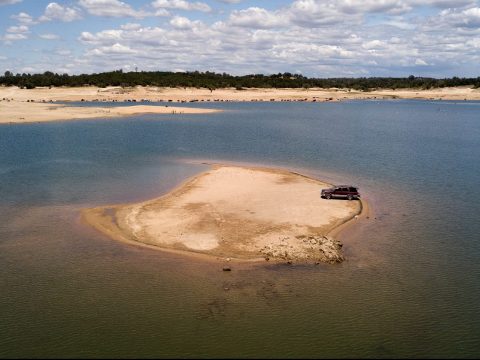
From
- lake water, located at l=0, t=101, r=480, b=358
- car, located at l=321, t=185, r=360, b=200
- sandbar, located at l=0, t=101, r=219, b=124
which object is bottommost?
lake water, located at l=0, t=101, r=480, b=358

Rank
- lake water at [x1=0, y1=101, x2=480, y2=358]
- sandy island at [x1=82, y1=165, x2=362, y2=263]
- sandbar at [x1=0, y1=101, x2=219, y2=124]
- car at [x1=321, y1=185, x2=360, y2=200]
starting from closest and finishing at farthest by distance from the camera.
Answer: lake water at [x1=0, y1=101, x2=480, y2=358] → sandy island at [x1=82, y1=165, x2=362, y2=263] → car at [x1=321, y1=185, x2=360, y2=200] → sandbar at [x1=0, y1=101, x2=219, y2=124]

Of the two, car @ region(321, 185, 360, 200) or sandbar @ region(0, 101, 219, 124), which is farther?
sandbar @ region(0, 101, 219, 124)

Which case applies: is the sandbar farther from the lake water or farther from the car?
the car

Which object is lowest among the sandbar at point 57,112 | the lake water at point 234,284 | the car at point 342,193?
the lake water at point 234,284

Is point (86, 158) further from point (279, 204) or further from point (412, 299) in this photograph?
point (412, 299)

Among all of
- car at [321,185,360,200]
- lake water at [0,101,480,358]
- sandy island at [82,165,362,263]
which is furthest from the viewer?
car at [321,185,360,200]

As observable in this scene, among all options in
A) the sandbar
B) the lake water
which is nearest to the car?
the lake water

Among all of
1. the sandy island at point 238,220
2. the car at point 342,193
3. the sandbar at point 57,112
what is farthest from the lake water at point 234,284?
the sandbar at point 57,112

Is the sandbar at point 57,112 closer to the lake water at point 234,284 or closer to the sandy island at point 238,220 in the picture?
the lake water at point 234,284
